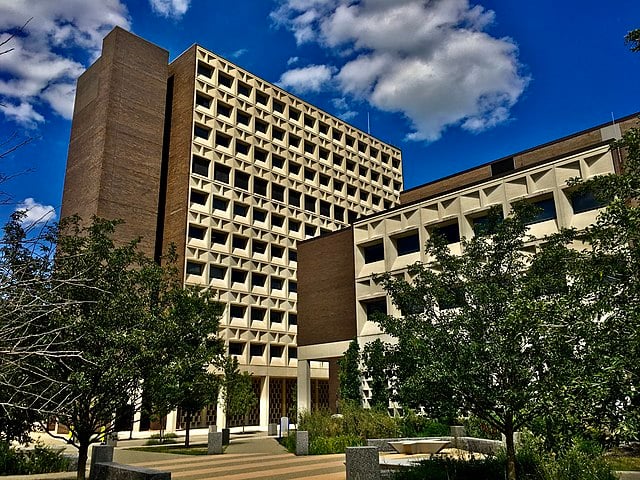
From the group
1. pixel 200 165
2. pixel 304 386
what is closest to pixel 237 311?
pixel 200 165

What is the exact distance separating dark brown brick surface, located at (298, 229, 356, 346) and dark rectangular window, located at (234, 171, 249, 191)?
15.9 m

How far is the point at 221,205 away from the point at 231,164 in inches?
161

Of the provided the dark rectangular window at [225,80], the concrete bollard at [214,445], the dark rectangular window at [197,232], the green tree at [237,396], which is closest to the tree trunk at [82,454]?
the concrete bollard at [214,445]

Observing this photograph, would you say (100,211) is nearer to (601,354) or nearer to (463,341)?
(463,341)

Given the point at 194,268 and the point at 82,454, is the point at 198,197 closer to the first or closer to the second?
the point at 194,268

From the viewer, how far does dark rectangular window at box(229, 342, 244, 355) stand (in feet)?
153

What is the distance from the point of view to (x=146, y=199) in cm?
4653

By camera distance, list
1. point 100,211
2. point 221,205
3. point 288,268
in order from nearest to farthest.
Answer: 1. point 100,211
2. point 221,205
3. point 288,268

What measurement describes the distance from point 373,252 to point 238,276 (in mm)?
19073

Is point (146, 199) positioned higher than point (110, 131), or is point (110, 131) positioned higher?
point (110, 131)

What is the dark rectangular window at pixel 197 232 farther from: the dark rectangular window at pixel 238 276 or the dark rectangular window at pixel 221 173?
the dark rectangular window at pixel 221 173

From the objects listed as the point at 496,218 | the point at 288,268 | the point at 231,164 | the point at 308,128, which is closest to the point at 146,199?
the point at 231,164

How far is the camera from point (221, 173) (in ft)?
165

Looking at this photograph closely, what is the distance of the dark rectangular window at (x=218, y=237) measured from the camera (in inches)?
1900
